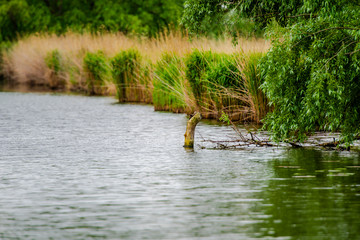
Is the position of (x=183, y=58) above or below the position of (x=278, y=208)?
above

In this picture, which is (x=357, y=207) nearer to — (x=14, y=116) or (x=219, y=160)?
(x=219, y=160)

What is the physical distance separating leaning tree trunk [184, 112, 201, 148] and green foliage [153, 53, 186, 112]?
677cm

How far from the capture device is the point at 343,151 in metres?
14.0

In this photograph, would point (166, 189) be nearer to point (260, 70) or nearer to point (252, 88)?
point (260, 70)

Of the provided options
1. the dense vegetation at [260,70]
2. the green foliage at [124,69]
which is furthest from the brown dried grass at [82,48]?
the green foliage at [124,69]

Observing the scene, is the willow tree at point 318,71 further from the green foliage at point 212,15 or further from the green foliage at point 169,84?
the green foliage at point 169,84

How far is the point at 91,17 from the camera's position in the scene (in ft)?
197

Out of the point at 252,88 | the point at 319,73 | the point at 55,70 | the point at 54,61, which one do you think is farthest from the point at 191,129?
the point at 55,70

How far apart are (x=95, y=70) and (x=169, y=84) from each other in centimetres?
1103

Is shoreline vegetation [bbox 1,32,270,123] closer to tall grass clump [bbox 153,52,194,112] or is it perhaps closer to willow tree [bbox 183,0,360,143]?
tall grass clump [bbox 153,52,194,112]

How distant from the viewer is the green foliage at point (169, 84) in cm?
2245

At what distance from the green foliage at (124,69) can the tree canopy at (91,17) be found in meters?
26.1

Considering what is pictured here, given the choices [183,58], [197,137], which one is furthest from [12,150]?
[183,58]

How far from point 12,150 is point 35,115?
9.27 metres
